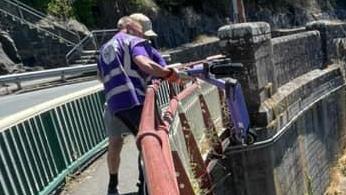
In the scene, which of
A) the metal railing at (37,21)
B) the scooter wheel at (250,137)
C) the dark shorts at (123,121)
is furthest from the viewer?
the metal railing at (37,21)

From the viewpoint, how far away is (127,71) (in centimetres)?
574

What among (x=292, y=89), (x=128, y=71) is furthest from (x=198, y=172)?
(x=292, y=89)

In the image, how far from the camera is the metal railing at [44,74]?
1842cm

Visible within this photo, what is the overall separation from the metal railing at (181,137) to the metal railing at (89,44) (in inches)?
670

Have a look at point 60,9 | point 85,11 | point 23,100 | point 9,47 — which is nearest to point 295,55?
point 23,100

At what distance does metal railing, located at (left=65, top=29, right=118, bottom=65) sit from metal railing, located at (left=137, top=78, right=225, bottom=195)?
17.0 meters

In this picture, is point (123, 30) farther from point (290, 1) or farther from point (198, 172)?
point (290, 1)

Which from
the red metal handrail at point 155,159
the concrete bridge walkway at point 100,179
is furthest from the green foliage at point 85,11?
the red metal handrail at point 155,159

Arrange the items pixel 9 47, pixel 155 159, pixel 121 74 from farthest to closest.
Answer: pixel 9 47 < pixel 121 74 < pixel 155 159

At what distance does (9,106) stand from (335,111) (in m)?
7.86

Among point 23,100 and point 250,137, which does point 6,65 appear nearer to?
point 23,100

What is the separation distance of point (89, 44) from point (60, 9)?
303 centimetres

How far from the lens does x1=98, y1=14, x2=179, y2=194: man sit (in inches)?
219

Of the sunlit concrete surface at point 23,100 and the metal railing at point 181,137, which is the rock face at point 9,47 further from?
the metal railing at point 181,137
